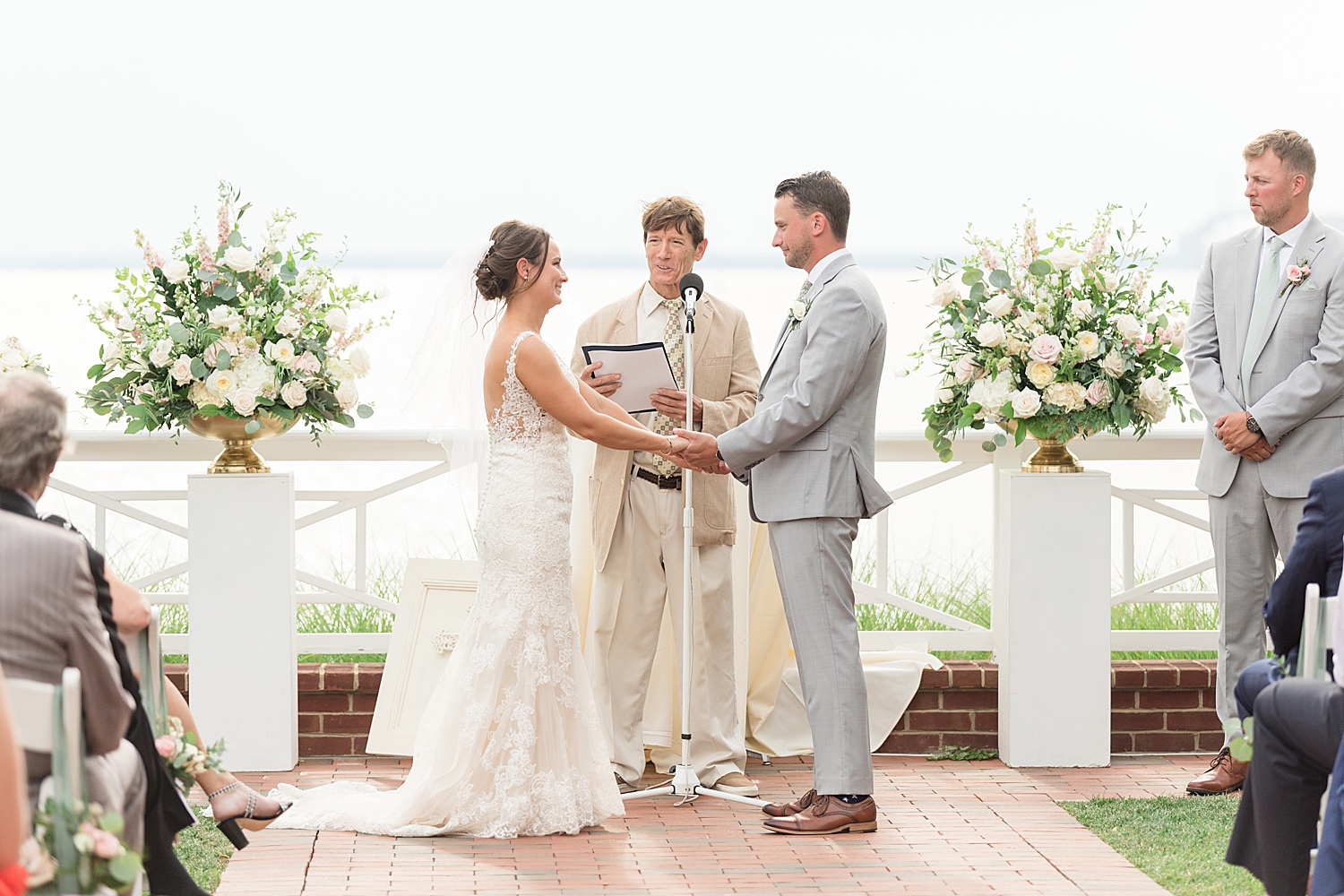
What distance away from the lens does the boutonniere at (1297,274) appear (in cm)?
451

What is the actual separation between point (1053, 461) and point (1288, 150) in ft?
4.34

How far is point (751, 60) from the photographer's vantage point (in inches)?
1250

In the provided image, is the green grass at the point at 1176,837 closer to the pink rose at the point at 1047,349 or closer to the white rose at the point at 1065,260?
the pink rose at the point at 1047,349

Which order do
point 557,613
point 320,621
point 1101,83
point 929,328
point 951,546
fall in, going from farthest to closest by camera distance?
point 1101,83
point 951,546
point 320,621
point 929,328
point 557,613

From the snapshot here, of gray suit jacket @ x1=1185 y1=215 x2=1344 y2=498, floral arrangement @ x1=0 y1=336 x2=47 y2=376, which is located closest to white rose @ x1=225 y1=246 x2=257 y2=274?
floral arrangement @ x1=0 y1=336 x2=47 y2=376

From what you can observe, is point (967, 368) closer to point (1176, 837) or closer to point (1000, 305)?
point (1000, 305)

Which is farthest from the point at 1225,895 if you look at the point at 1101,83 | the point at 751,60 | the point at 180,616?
the point at 1101,83

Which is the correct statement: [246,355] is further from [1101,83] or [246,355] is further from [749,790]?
[1101,83]

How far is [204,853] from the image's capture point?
3943mm

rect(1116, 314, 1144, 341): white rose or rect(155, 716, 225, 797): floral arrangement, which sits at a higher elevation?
rect(1116, 314, 1144, 341): white rose

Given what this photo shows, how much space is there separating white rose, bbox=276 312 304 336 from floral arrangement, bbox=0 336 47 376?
796mm

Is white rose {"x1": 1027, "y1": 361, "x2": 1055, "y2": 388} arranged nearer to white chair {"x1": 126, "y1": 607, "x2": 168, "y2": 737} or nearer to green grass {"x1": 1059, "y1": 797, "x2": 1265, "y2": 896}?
green grass {"x1": 1059, "y1": 797, "x2": 1265, "y2": 896}

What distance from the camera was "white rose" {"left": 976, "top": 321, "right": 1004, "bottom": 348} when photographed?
15.7 ft

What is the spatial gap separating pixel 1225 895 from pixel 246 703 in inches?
130
